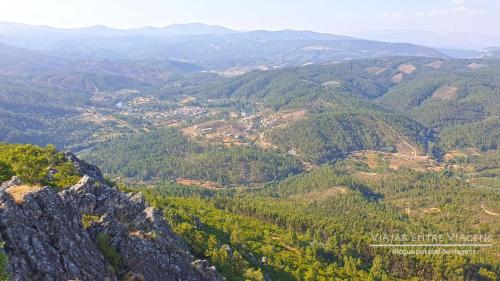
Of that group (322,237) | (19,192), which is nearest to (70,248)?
(19,192)

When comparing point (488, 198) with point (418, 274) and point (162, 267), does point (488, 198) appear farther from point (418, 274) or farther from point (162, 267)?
point (162, 267)

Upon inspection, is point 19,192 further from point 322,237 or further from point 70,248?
point 322,237

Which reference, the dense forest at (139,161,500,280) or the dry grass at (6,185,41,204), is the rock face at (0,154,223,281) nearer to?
the dry grass at (6,185,41,204)

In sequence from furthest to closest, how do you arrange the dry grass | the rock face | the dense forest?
the dense forest < the dry grass < the rock face

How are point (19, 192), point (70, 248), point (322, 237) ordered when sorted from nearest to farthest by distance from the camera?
point (70, 248)
point (19, 192)
point (322, 237)

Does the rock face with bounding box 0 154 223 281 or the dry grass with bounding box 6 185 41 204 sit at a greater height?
the dry grass with bounding box 6 185 41 204

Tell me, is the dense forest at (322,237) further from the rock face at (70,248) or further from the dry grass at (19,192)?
the dry grass at (19,192)

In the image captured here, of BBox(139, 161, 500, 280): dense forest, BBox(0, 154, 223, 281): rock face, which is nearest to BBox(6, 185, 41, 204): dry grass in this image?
BBox(0, 154, 223, 281): rock face

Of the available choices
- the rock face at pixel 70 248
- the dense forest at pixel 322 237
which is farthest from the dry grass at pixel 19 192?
the dense forest at pixel 322 237
